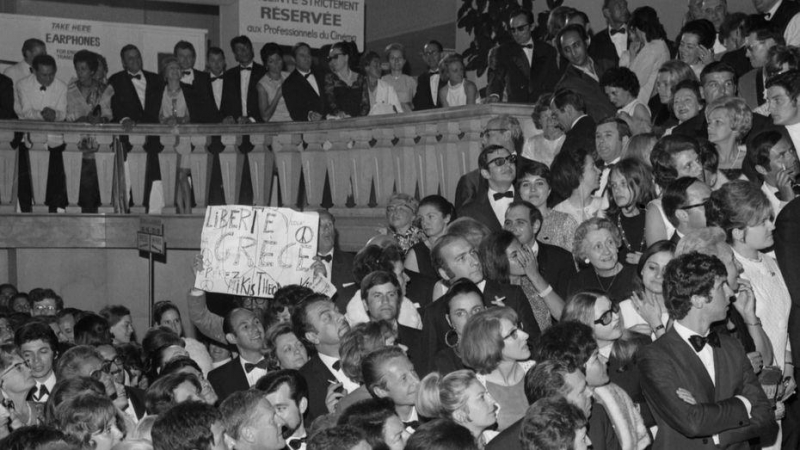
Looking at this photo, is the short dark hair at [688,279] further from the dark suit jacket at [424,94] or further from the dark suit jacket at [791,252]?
the dark suit jacket at [424,94]

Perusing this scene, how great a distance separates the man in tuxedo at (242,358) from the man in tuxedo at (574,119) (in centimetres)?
263

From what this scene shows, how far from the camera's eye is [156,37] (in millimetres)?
18344

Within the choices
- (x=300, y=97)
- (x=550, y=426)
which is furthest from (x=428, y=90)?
(x=550, y=426)

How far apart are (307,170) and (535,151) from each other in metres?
3.75

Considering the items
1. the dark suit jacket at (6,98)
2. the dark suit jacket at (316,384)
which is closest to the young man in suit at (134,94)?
the dark suit jacket at (6,98)

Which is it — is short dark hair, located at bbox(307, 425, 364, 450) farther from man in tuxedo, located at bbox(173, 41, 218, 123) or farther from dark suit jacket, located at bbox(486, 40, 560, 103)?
man in tuxedo, located at bbox(173, 41, 218, 123)

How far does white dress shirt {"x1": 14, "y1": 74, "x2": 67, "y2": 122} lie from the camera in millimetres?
14047

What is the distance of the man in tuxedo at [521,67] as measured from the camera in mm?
10906

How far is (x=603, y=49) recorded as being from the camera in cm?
1112

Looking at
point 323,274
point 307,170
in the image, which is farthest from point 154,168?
point 323,274

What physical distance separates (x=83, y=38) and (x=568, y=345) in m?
14.0

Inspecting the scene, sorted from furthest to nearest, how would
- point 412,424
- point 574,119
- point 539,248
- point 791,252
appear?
1. point 574,119
2. point 539,248
3. point 791,252
4. point 412,424

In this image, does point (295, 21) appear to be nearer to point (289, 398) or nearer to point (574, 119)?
point (574, 119)

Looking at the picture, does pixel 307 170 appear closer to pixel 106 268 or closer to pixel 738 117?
pixel 106 268
